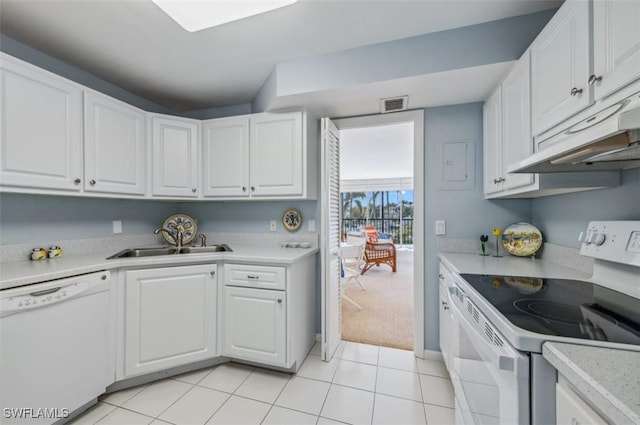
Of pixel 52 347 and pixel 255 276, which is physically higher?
pixel 255 276

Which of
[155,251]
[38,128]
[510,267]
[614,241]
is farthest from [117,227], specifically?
[614,241]

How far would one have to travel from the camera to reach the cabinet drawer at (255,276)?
1.85 m

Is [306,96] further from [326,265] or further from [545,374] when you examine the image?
[545,374]

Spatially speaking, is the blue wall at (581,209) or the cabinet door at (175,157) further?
the cabinet door at (175,157)

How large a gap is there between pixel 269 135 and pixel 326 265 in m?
1.20

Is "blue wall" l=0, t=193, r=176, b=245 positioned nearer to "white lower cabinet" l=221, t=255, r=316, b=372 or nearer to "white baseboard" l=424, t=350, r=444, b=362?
"white lower cabinet" l=221, t=255, r=316, b=372

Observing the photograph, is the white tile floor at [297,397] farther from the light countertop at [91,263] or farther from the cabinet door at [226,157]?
the cabinet door at [226,157]

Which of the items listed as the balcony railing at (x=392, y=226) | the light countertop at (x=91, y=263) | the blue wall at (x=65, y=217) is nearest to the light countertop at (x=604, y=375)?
the light countertop at (x=91, y=263)

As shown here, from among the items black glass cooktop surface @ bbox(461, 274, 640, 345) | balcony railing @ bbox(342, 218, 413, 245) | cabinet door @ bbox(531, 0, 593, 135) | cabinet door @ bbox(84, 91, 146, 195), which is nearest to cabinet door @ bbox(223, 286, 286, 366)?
cabinet door @ bbox(84, 91, 146, 195)

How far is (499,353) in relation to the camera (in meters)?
0.75

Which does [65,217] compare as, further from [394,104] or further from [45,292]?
[394,104]

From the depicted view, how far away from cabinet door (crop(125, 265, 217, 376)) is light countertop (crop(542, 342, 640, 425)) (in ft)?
6.40

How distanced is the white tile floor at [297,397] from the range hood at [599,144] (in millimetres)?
1510

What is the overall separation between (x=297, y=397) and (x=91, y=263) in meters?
1.57
